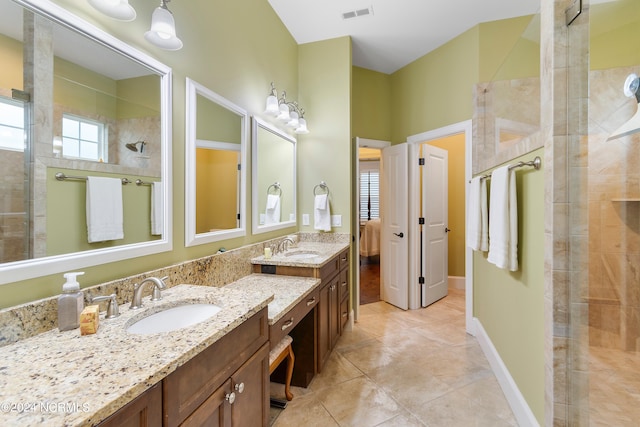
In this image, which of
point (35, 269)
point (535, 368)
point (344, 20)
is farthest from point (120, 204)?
point (344, 20)

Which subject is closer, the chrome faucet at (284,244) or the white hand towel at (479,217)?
the white hand towel at (479,217)

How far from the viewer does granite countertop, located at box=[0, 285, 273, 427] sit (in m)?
0.57

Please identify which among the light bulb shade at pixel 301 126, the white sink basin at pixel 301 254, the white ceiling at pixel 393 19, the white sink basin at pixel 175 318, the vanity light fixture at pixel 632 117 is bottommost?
the white sink basin at pixel 175 318

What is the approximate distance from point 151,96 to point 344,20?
2.19m

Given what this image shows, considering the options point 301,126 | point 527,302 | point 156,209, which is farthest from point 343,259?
point 156,209

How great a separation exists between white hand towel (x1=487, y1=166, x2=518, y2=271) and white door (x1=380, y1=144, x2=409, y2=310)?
168 cm

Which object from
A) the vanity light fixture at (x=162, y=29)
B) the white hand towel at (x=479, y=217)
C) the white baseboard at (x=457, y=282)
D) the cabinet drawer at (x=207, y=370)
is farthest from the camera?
the white baseboard at (x=457, y=282)

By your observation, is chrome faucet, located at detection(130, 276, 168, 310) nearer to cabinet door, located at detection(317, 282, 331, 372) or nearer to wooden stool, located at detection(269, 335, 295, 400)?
wooden stool, located at detection(269, 335, 295, 400)

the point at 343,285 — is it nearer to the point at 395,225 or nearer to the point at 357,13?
the point at 395,225

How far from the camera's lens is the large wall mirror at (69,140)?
91cm

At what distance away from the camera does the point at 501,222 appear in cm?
185

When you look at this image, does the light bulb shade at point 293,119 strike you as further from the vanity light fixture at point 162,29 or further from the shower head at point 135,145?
the shower head at point 135,145

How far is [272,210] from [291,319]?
1178 millimetres

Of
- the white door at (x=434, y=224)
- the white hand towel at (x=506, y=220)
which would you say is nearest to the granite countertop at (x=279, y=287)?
the white hand towel at (x=506, y=220)
